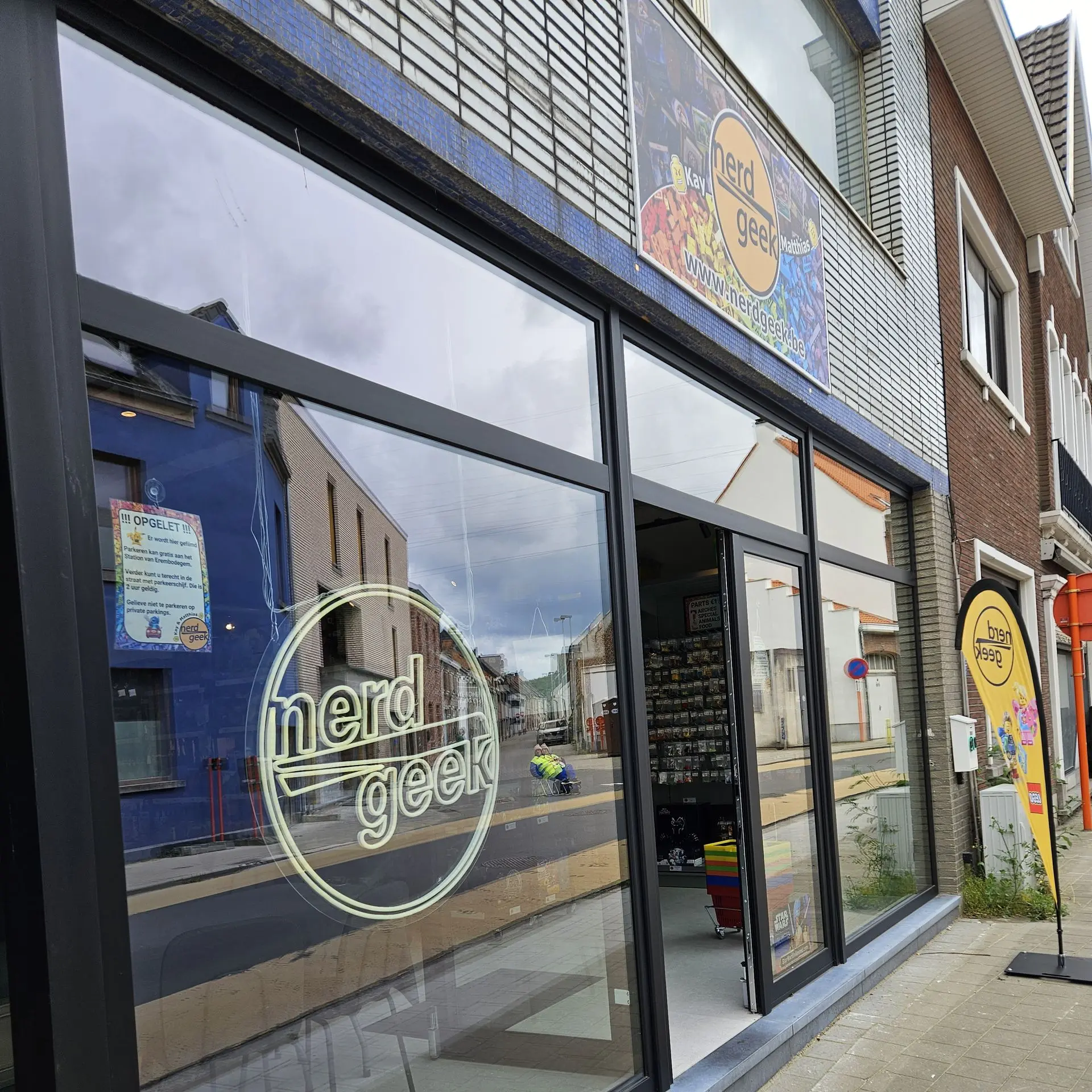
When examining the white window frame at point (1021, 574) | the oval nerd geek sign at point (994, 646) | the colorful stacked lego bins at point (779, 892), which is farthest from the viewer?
the white window frame at point (1021, 574)

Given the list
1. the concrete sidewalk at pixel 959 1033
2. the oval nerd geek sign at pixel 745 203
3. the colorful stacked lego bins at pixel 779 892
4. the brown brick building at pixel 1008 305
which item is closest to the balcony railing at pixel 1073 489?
the brown brick building at pixel 1008 305

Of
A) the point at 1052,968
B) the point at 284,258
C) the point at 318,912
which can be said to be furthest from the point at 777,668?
the point at 284,258

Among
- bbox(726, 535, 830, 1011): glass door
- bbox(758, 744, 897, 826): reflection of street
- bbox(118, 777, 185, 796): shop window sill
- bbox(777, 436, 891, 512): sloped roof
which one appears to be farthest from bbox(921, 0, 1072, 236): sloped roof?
bbox(118, 777, 185, 796): shop window sill

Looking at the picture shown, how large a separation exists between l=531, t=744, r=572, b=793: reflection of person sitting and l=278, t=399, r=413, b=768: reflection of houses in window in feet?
2.64

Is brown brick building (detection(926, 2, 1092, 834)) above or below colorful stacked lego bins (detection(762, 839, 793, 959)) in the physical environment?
above

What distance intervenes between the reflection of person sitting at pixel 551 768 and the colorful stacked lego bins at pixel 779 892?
200cm

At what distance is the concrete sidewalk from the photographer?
4750mm

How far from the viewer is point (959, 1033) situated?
5340mm

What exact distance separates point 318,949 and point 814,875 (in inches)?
163

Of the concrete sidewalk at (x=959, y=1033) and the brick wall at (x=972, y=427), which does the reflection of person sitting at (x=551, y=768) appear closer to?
the concrete sidewalk at (x=959, y=1033)

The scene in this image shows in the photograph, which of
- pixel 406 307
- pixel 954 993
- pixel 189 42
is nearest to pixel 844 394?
pixel 954 993

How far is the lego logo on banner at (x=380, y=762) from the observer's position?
2.76 meters

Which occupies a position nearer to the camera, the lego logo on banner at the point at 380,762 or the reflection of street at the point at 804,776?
the lego logo on banner at the point at 380,762

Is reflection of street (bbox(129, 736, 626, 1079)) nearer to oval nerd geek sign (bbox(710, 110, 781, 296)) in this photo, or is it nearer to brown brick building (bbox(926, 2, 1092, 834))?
oval nerd geek sign (bbox(710, 110, 781, 296))
